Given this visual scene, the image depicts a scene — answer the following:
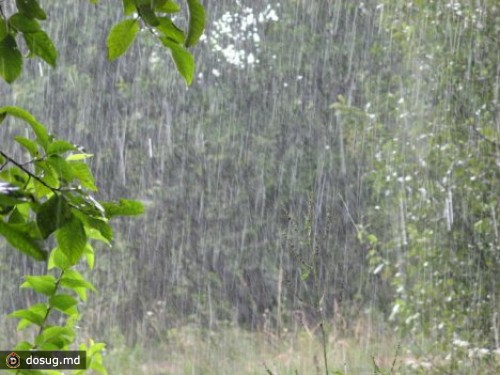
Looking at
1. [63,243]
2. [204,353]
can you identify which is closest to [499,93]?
[204,353]

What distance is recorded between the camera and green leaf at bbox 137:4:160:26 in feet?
2.92

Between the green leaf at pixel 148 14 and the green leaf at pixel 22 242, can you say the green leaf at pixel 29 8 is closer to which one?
the green leaf at pixel 148 14

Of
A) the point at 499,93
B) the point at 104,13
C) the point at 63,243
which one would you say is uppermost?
the point at 104,13

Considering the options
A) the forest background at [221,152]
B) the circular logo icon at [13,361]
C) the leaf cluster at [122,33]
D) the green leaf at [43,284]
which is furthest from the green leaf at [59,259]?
the forest background at [221,152]

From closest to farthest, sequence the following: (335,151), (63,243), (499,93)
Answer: (63,243) < (499,93) < (335,151)

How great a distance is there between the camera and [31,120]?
845mm

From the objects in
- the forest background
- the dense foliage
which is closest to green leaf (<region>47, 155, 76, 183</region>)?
the dense foliage

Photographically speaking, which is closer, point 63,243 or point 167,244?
point 63,243

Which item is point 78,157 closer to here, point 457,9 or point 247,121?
point 457,9

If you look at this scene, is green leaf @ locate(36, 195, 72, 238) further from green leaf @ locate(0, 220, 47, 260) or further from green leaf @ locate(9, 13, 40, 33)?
green leaf @ locate(9, 13, 40, 33)

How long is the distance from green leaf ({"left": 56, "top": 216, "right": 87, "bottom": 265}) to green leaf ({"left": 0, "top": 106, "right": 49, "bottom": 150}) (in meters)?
0.10

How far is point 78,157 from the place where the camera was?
1.07 meters

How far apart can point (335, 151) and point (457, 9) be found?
5.54 metres

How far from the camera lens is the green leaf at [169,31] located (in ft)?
3.11
